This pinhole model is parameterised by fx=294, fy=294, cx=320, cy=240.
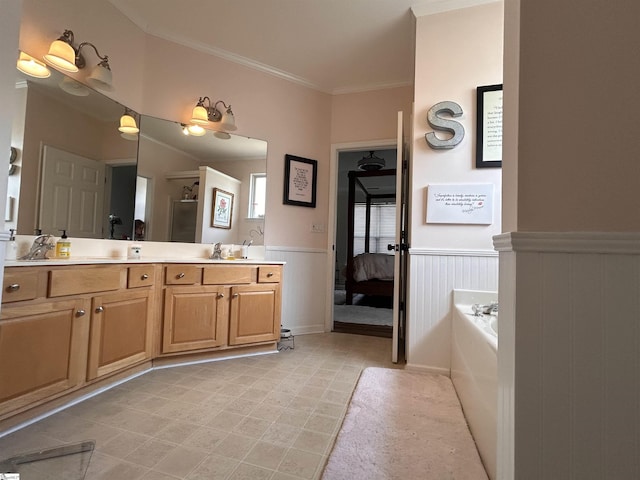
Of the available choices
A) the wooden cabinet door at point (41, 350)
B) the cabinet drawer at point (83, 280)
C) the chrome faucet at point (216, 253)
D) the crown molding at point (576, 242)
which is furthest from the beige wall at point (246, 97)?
the crown molding at point (576, 242)

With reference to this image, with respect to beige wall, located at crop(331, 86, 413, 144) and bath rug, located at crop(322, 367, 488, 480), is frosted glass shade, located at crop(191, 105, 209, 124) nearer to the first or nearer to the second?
beige wall, located at crop(331, 86, 413, 144)

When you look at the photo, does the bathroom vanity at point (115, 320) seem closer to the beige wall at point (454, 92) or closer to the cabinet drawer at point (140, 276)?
the cabinet drawer at point (140, 276)

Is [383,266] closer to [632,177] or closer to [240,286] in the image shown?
[240,286]

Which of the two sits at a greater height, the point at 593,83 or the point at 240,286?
the point at 593,83

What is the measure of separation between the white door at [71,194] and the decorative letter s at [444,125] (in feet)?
8.00

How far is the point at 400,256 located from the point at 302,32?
2111mm

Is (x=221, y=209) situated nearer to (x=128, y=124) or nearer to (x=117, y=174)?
(x=117, y=174)

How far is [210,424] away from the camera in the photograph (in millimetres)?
1421

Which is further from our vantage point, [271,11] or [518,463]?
[271,11]

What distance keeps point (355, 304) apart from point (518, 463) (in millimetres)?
4263

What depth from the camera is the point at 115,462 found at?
3.77 ft

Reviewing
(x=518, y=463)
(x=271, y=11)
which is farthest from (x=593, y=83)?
(x=271, y=11)

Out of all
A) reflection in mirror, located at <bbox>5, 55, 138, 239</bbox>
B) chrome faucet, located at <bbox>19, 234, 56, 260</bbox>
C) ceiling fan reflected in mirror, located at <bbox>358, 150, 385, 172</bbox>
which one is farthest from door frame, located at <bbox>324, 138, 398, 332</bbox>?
chrome faucet, located at <bbox>19, 234, 56, 260</bbox>

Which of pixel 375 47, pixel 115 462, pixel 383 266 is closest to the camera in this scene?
pixel 115 462
